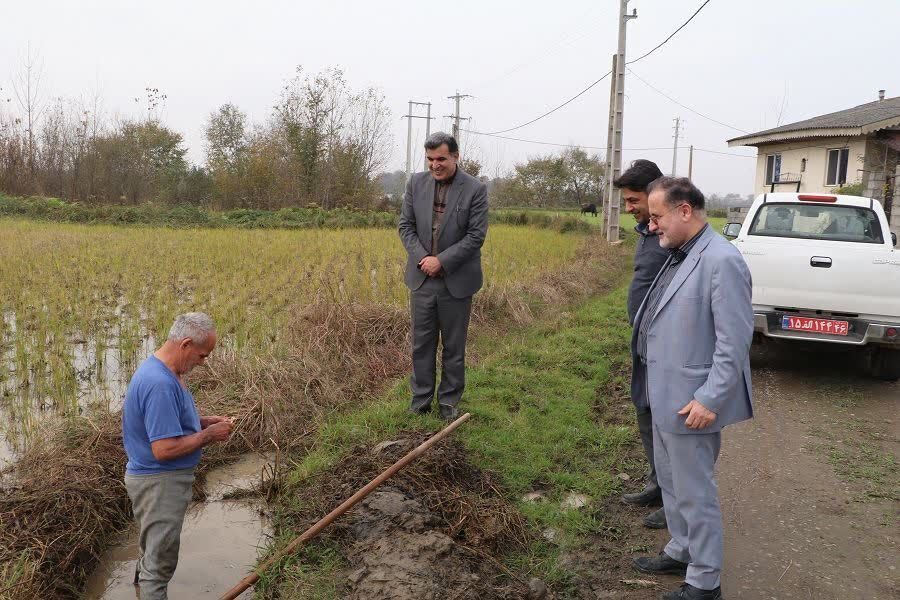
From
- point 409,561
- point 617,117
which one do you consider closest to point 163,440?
point 409,561

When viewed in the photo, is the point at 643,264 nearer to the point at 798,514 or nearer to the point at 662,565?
the point at 662,565

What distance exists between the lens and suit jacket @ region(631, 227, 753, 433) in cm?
276

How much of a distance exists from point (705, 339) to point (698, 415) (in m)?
0.31

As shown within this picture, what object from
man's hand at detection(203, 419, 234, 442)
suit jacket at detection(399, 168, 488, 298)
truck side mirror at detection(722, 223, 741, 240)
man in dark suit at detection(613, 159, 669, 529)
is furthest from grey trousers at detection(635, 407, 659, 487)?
truck side mirror at detection(722, 223, 741, 240)

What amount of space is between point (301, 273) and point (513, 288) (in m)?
3.70

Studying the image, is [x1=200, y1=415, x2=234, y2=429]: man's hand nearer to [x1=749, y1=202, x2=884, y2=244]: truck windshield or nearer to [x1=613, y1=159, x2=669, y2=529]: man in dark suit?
→ [x1=613, y1=159, x2=669, y2=529]: man in dark suit

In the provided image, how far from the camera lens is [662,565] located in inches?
132

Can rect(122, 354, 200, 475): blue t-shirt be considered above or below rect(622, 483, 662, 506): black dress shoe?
above

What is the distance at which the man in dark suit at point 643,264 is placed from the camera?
149 inches

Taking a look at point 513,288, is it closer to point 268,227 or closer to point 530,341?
point 530,341

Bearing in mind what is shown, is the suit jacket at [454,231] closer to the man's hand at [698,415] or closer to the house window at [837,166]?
the man's hand at [698,415]

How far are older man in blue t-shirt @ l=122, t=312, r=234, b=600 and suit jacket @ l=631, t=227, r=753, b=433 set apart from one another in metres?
1.91

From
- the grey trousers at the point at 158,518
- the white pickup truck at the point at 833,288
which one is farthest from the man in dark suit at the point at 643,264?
the white pickup truck at the point at 833,288

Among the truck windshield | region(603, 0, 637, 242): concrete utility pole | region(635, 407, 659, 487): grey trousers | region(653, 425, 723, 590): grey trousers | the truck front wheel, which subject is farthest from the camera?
region(603, 0, 637, 242): concrete utility pole
